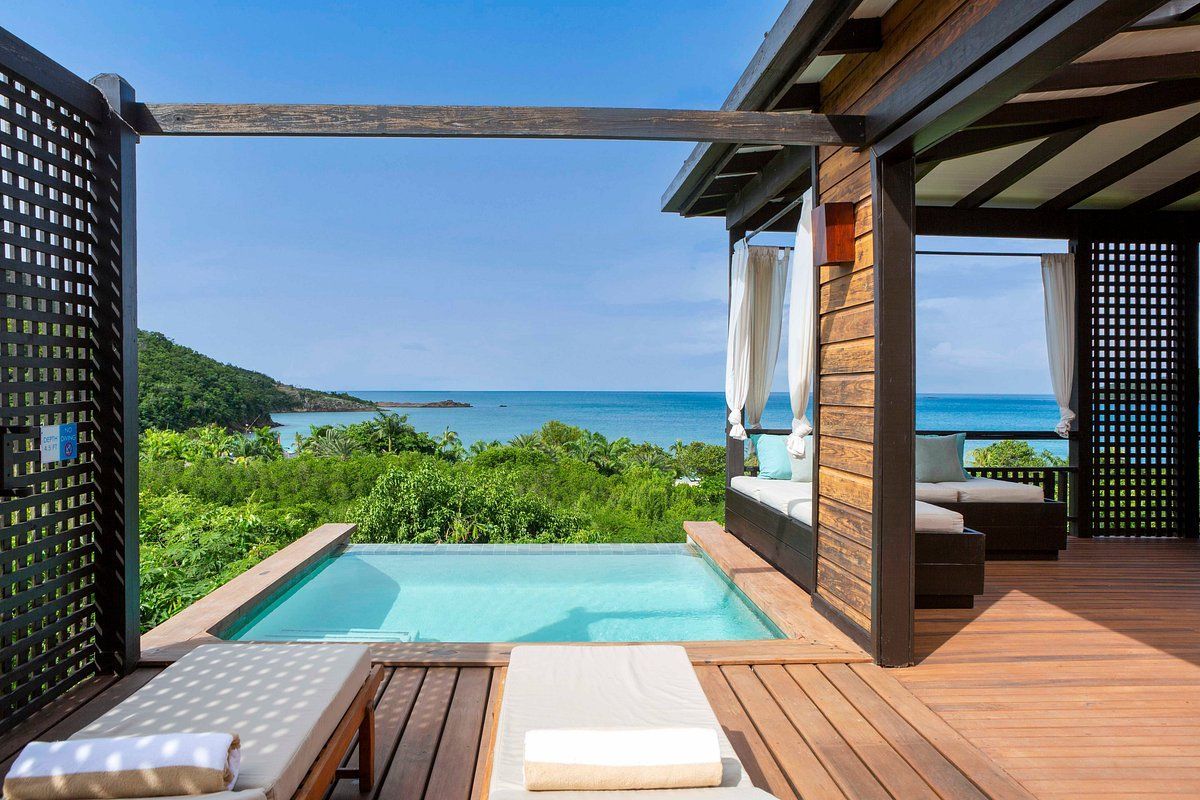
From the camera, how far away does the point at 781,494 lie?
480 cm

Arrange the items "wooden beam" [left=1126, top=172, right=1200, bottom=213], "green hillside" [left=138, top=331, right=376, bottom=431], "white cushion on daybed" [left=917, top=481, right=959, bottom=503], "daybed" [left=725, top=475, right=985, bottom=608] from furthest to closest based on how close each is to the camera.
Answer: "green hillside" [left=138, top=331, right=376, bottom=431], "wooden beam" [left=1126, top=172, right=1200, bottom=213], "white cushion on daybed" [left=917, top=481, right=959, bottom=503], "daybed" [left=725, top=475, right=985, bottom=608]

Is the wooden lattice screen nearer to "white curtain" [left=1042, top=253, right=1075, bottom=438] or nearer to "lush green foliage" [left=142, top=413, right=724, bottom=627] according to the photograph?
"lush green foliage" [left=142, top=413, right=724, bottom=627]

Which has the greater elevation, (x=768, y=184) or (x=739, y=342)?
(x=768, y=184)

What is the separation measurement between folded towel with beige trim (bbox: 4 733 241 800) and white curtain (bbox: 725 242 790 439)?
4643mm

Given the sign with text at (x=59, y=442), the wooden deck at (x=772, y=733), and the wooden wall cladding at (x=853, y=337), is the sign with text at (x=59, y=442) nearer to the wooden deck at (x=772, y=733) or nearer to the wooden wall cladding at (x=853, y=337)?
the wooden deck at (x=772, y=733)

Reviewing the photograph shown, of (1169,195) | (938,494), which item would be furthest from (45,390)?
(1169,195)

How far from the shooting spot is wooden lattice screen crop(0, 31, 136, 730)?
2.56 metres

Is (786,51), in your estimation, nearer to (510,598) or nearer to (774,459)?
(774,459)

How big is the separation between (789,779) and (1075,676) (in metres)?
1.77

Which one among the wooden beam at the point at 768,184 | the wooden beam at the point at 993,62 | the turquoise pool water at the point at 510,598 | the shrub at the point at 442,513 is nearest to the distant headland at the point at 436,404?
the shrub at the point at 442,513

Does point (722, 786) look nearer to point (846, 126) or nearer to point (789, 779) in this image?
point (789, 779)

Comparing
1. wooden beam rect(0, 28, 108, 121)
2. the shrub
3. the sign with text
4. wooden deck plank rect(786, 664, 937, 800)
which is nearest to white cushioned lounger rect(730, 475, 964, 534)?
wooden deck plank rect(786, 664, 937, 800)

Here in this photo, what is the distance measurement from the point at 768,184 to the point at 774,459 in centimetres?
219

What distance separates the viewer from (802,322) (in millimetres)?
4070
